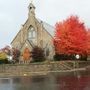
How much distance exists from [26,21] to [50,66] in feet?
100

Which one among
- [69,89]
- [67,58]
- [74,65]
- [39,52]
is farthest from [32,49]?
[69,89]

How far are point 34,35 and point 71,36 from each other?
21.1 m

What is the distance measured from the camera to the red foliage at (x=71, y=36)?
256 ft

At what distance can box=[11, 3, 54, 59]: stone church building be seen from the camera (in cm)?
9450

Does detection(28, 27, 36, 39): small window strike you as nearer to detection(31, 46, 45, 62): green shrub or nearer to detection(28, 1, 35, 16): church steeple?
detection(28, 1, 35, 16): church steeple

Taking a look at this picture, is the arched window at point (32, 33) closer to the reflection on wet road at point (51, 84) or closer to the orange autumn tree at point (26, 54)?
the orange autumn tree at point (26, 54)

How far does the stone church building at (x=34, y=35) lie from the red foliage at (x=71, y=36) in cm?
1200

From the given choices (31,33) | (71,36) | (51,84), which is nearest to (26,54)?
(31,33)

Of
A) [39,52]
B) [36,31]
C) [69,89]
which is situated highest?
[36,31]

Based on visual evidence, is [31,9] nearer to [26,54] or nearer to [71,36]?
[26,54]

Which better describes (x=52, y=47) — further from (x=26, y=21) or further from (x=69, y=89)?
(x=69, y=89)

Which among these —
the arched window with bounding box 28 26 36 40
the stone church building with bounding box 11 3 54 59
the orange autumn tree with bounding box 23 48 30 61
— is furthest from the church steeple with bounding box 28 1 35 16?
the orange autumn tree with bounding box 23 48 30 61

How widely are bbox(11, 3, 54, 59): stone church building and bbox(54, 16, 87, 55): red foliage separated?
12.0m

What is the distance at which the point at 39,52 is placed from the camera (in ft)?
281
